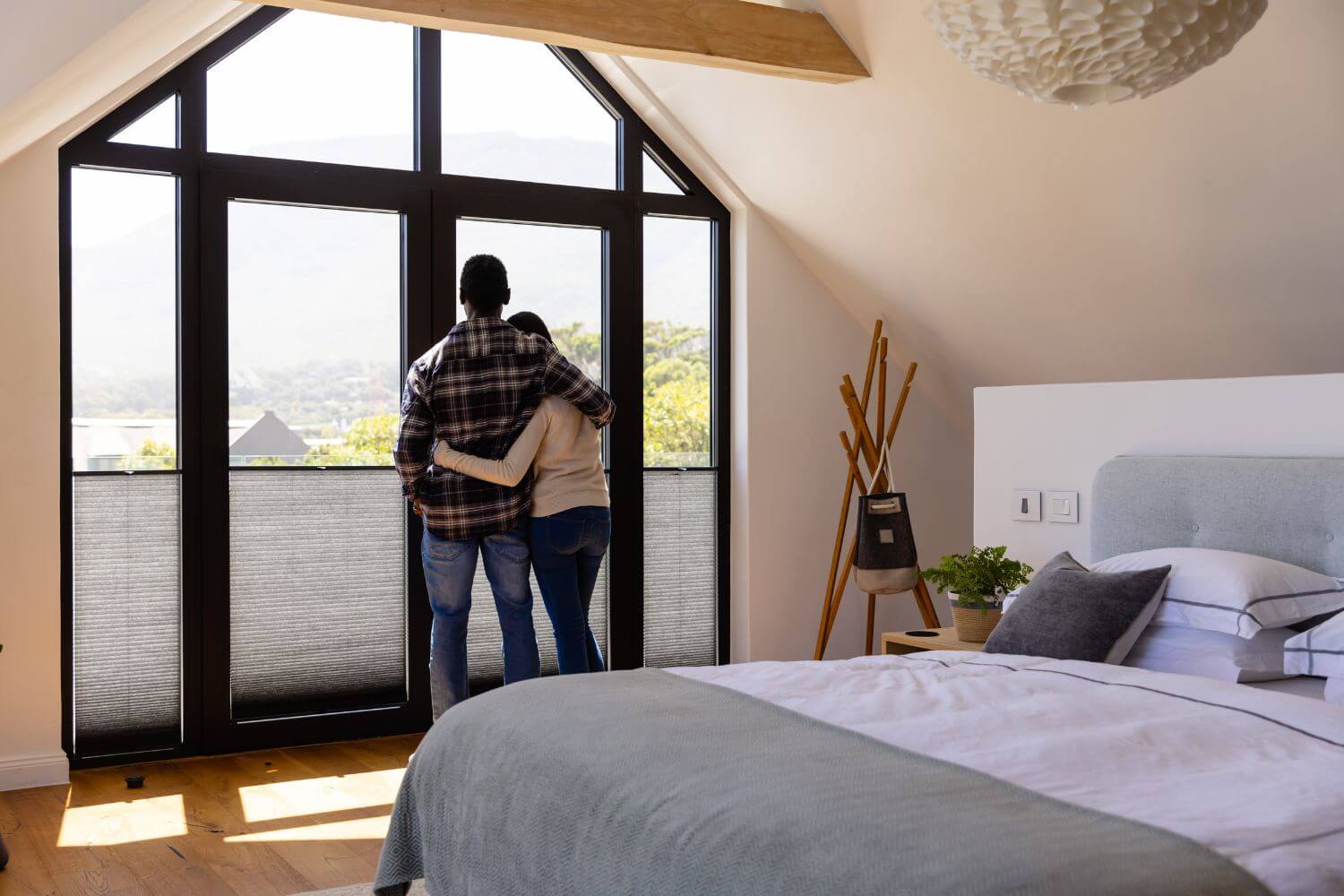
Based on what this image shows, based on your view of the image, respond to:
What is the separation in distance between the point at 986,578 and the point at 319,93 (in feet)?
8.68

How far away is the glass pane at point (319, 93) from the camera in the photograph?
401 cm

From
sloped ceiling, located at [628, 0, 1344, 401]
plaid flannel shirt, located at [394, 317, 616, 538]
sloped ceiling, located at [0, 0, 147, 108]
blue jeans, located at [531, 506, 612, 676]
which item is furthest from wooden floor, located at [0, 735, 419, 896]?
sloped ceiling, located at [628, 0, 1344, 401]

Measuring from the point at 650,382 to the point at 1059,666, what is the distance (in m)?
2.44

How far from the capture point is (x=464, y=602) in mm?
3447

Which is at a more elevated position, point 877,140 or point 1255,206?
point 877,140

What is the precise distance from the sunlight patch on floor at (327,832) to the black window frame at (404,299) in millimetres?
929

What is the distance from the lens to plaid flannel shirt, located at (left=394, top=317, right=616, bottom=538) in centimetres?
335

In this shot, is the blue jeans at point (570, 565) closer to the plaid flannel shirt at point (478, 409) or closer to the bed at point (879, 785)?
the plaid flannel shirt at point (478, 409)

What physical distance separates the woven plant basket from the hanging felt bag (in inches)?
26.7

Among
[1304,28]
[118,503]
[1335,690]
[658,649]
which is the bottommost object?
[658,649]

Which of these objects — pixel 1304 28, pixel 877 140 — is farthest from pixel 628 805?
pixel 877 140

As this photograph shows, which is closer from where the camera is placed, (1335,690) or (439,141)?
(1335,690)

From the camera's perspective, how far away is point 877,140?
3.84 m

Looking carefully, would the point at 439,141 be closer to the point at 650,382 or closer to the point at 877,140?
the point at 650,382
